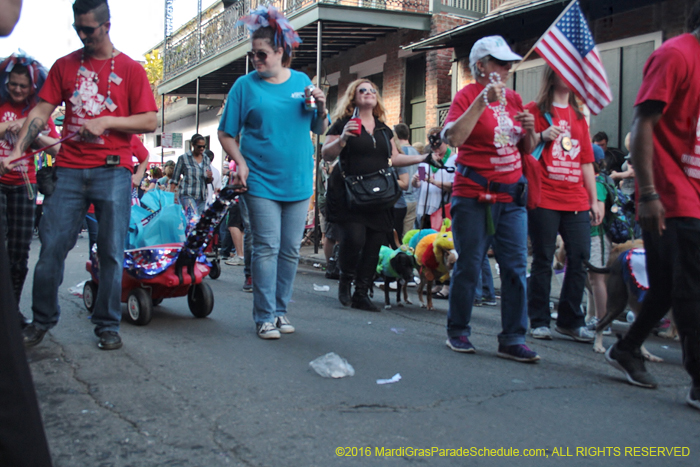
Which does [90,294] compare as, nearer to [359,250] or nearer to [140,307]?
[140,307]

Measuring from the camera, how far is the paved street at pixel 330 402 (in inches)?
109

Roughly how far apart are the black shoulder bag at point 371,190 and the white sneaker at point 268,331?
5.81ft

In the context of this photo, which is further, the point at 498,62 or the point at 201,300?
the point at 201,300

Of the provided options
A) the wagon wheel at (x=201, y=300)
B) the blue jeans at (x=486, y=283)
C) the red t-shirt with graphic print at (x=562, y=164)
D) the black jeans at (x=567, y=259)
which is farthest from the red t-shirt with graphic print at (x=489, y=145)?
the blue jeans at (x=486, y=283)

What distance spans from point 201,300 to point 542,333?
2725 mm

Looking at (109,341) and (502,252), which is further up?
(502,252)

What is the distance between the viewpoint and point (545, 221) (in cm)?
516

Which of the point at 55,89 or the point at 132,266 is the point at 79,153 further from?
the point at 132,266

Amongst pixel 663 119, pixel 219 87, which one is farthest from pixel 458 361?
pixel 219 87

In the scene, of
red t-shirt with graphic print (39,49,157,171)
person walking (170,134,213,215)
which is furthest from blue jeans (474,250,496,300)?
person walking (170,134,213,215)

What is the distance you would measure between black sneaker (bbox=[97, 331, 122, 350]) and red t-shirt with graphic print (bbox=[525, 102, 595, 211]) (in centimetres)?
307

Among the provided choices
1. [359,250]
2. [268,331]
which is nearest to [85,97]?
[268,331]

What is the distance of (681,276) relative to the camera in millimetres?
3357

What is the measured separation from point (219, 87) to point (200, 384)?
897 inches
